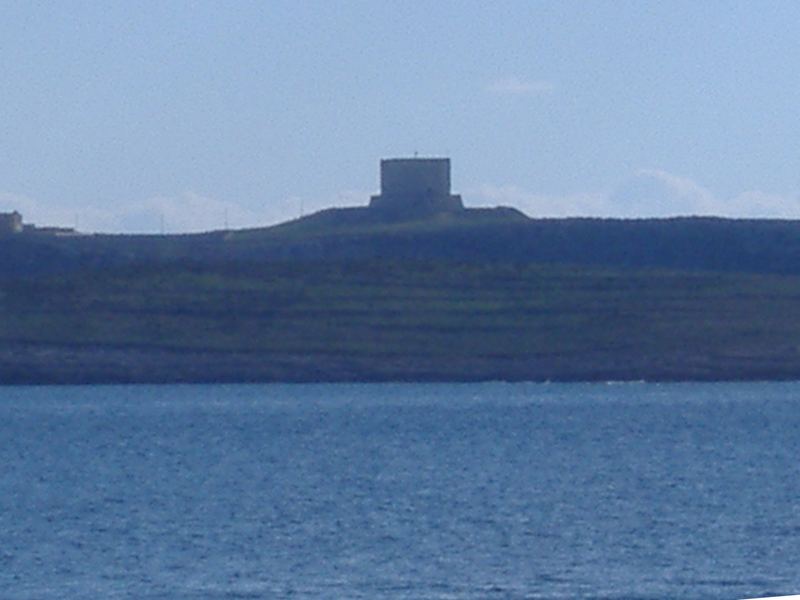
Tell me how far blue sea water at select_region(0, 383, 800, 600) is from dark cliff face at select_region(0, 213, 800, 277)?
4709 cm

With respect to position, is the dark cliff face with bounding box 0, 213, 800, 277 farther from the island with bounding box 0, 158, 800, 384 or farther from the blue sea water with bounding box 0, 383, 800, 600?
the blue sea water with bounding box 0, 383, 800, 600

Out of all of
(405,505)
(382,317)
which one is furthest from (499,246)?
(405,505)

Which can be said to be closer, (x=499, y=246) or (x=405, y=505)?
(x=405, y=505)

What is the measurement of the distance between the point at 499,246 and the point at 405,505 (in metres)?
102

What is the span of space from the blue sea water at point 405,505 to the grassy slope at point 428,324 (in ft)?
97.8

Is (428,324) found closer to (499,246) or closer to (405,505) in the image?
(499,246)

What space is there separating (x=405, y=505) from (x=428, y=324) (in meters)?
80.2

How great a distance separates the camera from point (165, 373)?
12612cm

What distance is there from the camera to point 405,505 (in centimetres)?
4797

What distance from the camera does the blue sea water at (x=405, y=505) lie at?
35.4m

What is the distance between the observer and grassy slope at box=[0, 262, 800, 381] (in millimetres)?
124375

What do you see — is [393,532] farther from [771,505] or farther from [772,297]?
[772,297]

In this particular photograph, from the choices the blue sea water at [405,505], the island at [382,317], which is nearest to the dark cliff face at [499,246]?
the island at [382,317]

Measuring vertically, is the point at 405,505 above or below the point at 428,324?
below
